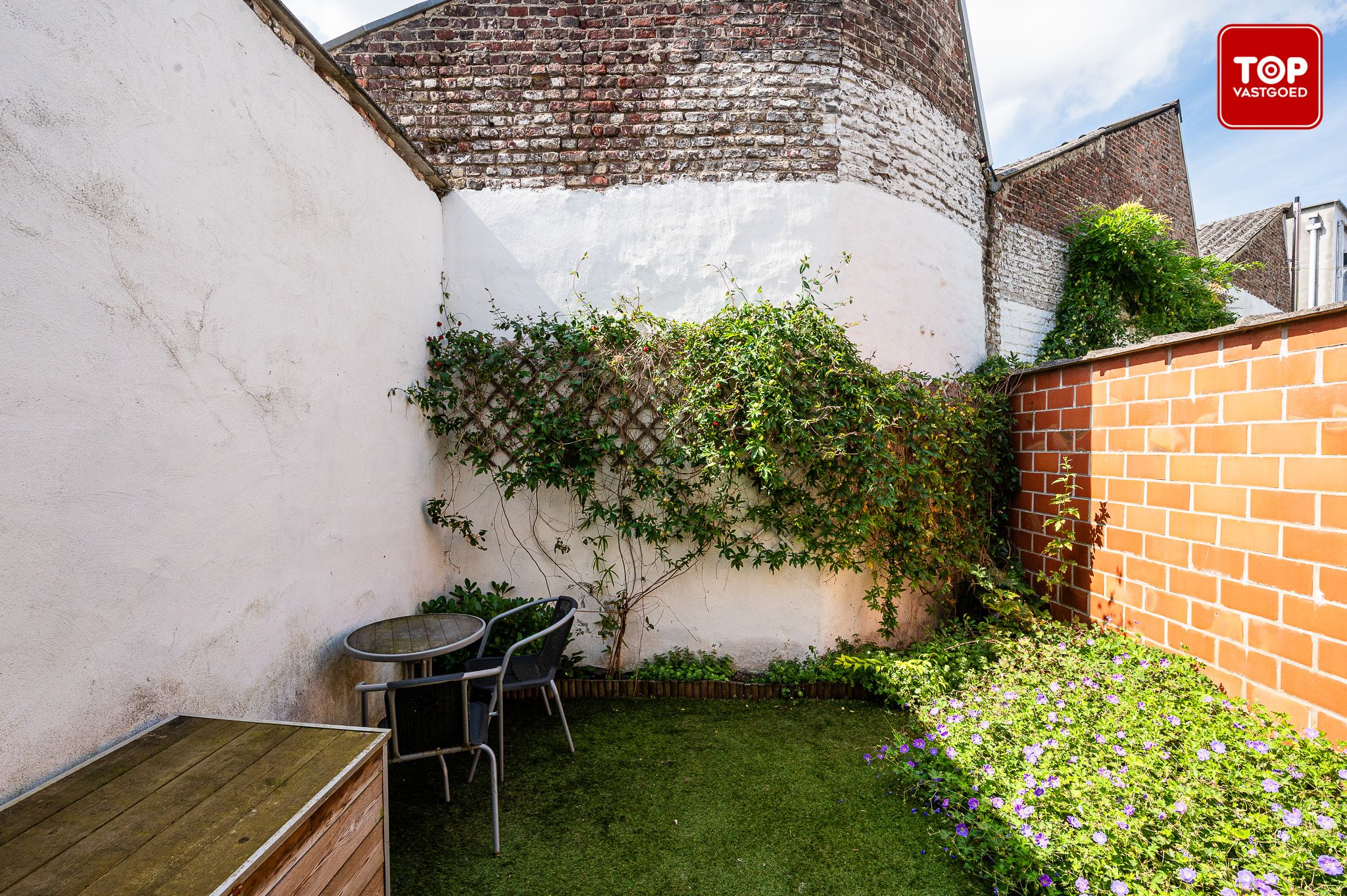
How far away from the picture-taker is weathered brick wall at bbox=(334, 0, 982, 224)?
11.4ft

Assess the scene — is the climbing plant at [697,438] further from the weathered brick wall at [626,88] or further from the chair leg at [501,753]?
the chair leg at [501,753]

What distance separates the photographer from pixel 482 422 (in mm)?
3365

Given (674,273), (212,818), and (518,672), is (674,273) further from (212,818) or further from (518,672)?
(212,818)

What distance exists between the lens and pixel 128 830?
117 centimetres

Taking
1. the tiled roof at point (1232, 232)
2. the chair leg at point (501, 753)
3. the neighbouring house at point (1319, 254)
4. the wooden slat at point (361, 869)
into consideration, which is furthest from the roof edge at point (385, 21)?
the neighbouring house at point (1319, 254)

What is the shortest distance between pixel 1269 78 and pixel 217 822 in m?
5.58

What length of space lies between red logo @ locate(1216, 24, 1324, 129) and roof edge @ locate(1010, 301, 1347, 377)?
1.43 meters

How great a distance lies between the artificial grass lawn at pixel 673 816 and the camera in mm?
1954

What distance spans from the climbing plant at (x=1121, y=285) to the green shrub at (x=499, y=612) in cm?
502

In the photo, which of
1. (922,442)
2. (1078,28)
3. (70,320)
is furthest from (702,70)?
(70,320)

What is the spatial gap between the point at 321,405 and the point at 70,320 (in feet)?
3.22

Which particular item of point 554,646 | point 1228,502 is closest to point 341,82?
point 554,646

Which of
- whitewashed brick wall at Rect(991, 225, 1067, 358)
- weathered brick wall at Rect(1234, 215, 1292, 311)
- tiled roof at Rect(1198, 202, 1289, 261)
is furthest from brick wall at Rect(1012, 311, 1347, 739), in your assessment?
weathered brick wall at Rect(1234, 215, 1292, 311)

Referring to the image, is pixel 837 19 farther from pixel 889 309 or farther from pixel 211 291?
pixel 211 291
